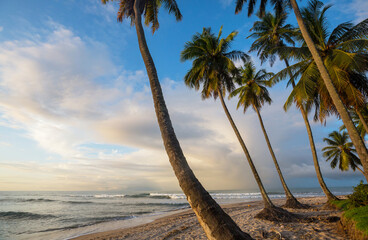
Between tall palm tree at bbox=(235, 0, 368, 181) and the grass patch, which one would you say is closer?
the grass patch

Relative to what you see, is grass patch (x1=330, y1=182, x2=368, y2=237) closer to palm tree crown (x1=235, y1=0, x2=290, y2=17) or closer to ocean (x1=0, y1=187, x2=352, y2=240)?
palm tree crown (x1=235, y1=0, x2=290, y2=17)

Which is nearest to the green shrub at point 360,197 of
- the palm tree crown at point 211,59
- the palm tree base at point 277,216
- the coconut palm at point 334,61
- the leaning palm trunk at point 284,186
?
the palm tree base at point 277,216

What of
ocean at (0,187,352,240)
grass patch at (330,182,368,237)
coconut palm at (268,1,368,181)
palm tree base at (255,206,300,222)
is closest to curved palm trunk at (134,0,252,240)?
grass patch at (330,182,368,237)

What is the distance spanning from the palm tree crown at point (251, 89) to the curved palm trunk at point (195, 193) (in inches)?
470

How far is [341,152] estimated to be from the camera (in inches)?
1080

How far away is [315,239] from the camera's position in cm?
497

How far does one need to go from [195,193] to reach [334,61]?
→ 9.06 meters

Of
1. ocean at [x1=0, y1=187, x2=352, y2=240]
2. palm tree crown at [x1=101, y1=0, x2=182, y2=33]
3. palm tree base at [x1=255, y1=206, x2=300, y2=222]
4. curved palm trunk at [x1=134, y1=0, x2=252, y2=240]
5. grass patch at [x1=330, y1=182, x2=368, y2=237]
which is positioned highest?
palm tree crown at [x1=101, y1=0, x2=182, y2=33]

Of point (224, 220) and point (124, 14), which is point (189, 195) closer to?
point (224, 220)

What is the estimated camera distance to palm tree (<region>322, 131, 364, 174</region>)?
25.9 meters

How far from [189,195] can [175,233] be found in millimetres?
6385

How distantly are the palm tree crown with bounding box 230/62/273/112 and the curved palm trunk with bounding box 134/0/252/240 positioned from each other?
1194 centimetres

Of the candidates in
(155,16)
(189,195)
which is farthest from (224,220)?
(155,16)

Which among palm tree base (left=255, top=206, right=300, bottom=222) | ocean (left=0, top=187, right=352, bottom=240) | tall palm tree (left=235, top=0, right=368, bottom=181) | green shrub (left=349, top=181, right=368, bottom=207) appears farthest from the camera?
ocean (left=0, top=187, right=352, bottom=240)
